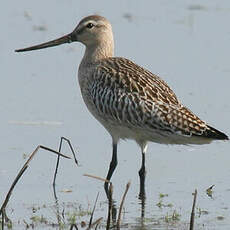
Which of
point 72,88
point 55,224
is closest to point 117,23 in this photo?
point 72,88

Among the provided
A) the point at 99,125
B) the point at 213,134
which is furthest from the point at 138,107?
the point at 99,125

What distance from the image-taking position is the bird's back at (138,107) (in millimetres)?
11789

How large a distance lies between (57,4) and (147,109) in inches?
313

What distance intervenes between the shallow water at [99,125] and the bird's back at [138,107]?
61 centimetres

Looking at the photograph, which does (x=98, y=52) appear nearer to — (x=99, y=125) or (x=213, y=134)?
(x=99, y=125)

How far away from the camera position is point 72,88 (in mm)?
15266

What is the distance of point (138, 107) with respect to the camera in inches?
470

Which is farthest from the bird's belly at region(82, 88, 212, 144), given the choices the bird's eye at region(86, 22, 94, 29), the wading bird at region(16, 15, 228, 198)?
the bird's eye at region(86, 22, 94, 29)

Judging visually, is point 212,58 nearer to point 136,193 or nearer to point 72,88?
point 72,88

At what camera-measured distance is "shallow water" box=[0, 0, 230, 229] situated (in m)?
11.4

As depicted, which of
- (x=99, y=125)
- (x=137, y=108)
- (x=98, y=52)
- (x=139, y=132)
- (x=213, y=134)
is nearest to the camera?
(x=213, y=134)

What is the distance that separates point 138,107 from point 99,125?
7.08ft

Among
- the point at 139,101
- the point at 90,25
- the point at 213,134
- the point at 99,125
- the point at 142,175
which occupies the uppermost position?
the point at 90,25

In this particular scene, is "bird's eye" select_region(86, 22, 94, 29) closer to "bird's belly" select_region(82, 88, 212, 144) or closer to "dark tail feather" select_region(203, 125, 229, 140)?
"bird's belly" select_region(82, 88, 212, 144)
